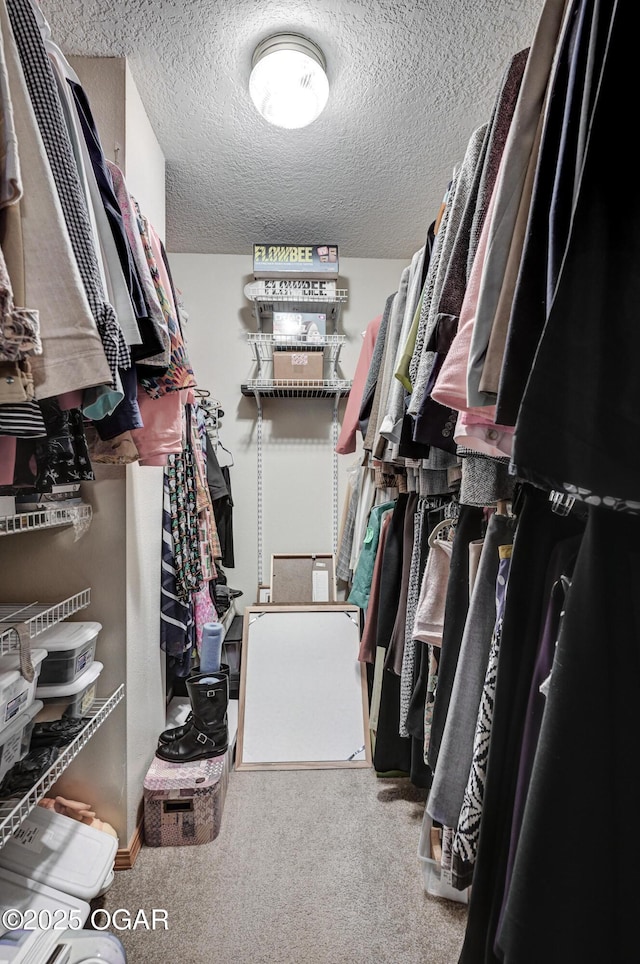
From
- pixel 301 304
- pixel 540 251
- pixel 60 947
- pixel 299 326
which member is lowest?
pixel 60 947

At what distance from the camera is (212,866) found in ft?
5.36

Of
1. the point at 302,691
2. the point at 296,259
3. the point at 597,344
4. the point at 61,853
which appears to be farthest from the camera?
the point at 296,259

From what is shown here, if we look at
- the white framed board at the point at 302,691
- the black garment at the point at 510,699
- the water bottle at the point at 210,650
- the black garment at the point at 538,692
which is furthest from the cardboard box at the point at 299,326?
the black garment at the point at 538,692

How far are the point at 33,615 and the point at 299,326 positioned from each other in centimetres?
201

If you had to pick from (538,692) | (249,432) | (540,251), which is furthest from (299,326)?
(538,692)

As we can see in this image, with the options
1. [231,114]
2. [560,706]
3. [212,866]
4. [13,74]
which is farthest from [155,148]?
[212,866]

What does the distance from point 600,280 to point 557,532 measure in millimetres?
438

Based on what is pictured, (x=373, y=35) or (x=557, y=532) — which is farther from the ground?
(x=373, y=35)

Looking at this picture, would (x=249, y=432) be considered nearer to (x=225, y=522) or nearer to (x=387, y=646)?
(x=225, y=522)

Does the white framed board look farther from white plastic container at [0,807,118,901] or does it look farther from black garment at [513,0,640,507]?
black garment at [513,0,640,507]

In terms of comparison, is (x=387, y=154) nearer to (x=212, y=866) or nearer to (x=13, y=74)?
(x=13, y=74)

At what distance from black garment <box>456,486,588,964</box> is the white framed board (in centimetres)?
160

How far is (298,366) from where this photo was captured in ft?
9.37

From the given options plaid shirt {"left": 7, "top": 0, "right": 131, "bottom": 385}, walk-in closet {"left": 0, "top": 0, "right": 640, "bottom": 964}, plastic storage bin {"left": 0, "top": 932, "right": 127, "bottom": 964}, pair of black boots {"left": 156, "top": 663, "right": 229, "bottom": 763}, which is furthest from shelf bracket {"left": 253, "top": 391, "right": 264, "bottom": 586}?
plaid shirt {"left": 7, "top": 0, "right": 131, "bottom": 385}
